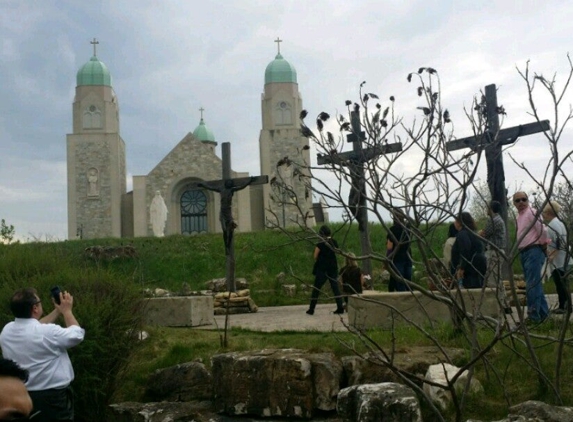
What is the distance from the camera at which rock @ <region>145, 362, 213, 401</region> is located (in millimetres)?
7473

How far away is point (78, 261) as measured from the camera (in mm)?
11008

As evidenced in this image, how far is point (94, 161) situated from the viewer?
4850cm

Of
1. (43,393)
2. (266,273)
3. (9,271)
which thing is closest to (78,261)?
(9,271)

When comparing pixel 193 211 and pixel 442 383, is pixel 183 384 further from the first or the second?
pixel 193 211

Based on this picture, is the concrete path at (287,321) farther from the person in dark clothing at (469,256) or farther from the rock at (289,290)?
the rock at (289,290)

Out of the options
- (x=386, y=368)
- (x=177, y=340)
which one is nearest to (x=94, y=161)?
(x=177, y=340)

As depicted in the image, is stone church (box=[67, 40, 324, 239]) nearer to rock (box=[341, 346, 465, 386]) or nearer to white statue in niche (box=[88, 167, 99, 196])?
white statue in niche (box=[88, 167, 99, 196])

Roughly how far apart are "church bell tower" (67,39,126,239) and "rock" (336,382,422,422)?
42506 mm

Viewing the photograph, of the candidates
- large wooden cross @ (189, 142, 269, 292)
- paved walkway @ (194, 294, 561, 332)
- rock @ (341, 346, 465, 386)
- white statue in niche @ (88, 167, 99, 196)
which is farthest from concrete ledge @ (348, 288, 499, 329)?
white statue in niche @ (88, 167, 99, 196)

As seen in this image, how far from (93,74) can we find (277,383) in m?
46.0

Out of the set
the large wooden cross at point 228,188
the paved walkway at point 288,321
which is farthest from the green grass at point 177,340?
the large wooden cross at point 228,188

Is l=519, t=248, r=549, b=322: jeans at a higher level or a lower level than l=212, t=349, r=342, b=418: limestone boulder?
higher

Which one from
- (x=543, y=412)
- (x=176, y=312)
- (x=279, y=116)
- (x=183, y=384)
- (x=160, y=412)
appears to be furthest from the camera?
(x=279, y=116)

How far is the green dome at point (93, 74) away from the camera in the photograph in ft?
163
